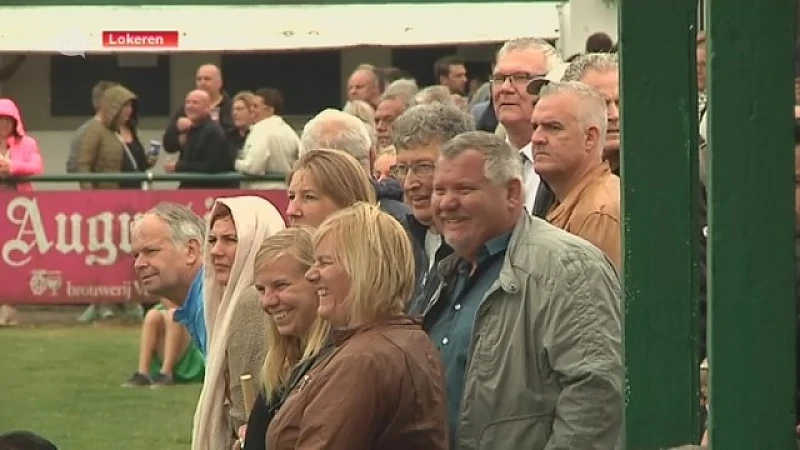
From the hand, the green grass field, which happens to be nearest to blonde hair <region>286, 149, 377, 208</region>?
the green grass field

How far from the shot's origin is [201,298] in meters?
7.55

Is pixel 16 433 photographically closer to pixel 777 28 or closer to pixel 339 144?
pixel 339 144

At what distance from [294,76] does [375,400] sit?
2271cm

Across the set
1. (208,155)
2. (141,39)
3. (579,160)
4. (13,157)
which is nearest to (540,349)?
(579,160)

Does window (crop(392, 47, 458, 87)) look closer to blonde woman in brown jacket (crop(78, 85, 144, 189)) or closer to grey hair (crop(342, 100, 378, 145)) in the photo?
blonde woman in brown jacket (crop(78, 85, 144, 189))

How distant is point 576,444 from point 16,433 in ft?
5.36

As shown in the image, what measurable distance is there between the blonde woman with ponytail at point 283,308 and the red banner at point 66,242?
12200 millimetres

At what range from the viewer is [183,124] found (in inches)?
774

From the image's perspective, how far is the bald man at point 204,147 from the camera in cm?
1833

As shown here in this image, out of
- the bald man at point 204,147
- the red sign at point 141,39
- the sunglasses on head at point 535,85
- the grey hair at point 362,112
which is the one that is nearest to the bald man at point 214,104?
the bald man at point 204,147

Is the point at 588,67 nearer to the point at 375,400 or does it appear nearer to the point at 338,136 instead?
the point at 338,136

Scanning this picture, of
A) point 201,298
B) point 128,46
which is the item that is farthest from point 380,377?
point 128,46

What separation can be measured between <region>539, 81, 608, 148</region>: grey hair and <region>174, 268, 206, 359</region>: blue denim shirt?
1.57 meters

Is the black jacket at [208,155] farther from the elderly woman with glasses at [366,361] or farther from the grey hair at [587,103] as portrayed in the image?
the elderly woman with glasses at [366,361]
